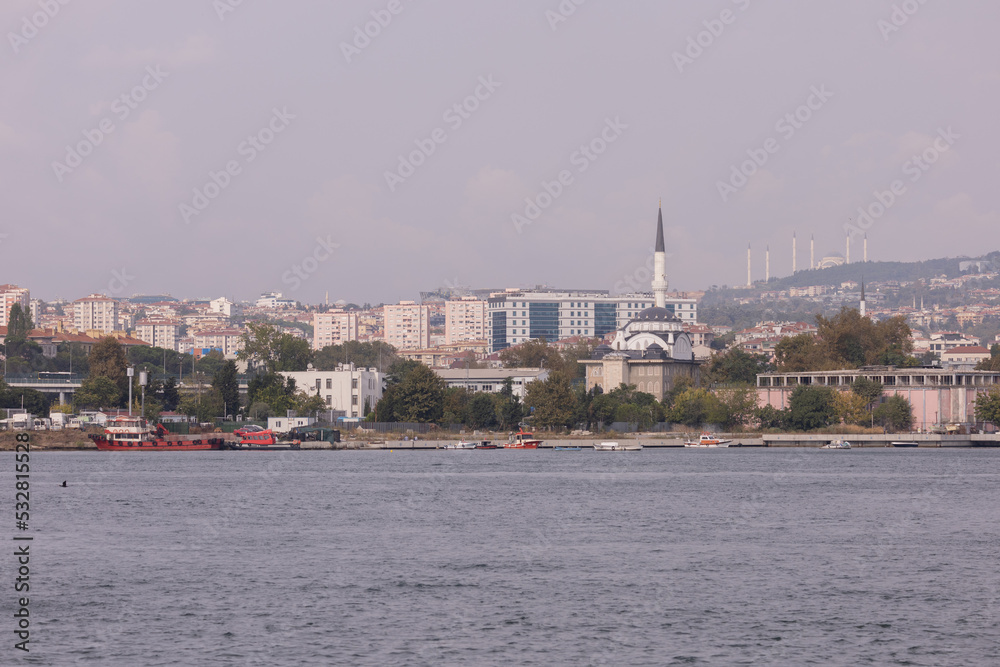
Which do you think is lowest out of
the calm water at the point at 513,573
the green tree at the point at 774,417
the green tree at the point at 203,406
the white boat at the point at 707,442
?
the calm water at the point at 513,573

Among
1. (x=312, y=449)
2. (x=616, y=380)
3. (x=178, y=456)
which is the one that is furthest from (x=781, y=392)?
(x=178, y=456)

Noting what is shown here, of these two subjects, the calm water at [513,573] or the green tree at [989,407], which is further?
the green tree at [989,407]

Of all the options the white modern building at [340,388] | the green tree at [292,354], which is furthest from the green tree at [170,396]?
the green tree at [292,354]

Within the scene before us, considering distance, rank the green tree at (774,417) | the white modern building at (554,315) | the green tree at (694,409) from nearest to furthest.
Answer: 1. the green tree at (774,417)
2. the green tree at (694,409)
3. the white modern building at (554,315)

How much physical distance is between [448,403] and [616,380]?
19079mm

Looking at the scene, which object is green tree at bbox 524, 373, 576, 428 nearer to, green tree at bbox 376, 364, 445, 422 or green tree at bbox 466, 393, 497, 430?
green tree at bbox 466, 393, 497, 430

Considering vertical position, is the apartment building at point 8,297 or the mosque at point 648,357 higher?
the apartment building at point 8,297

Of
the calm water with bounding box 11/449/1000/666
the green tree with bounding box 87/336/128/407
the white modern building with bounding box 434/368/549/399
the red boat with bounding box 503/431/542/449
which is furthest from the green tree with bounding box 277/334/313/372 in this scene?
the calm water with bounding box 11/449/1000/666

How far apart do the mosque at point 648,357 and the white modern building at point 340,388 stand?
16750 millimetres

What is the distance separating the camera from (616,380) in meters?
88.5

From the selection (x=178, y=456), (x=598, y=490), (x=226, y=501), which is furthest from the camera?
(x=178, y=456)

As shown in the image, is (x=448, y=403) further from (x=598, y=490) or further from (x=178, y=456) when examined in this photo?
(x=598, y=490)

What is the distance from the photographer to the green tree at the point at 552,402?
241 feet

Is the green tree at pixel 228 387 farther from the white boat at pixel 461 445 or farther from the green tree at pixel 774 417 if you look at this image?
the green tree at pixel 774 417
